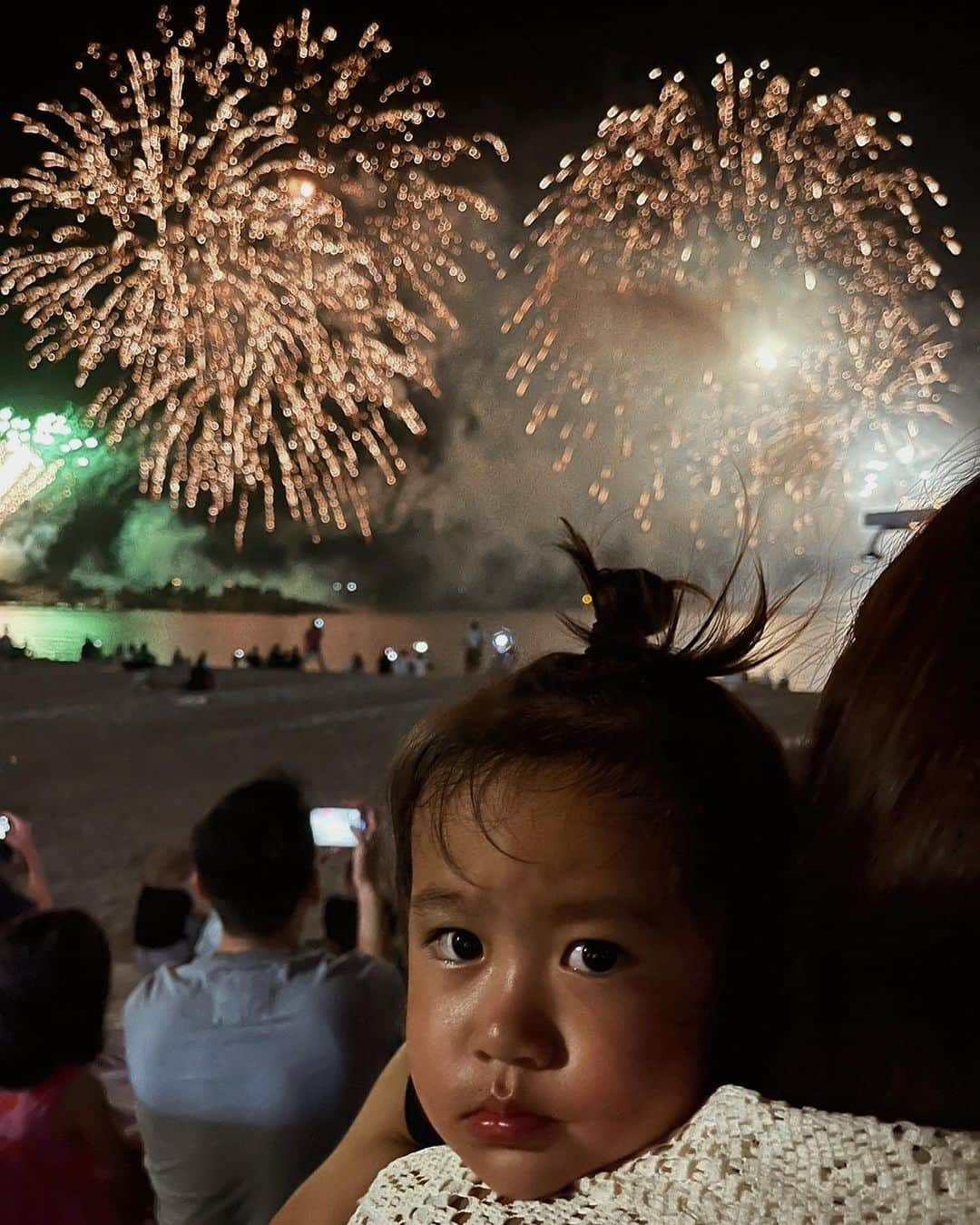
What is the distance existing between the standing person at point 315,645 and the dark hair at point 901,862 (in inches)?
304

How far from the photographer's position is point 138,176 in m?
5.26

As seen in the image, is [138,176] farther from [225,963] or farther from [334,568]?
[225,963]

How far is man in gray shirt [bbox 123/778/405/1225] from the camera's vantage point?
1346 mm

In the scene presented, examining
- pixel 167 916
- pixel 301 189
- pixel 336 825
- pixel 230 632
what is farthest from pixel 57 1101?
pixel 230 632

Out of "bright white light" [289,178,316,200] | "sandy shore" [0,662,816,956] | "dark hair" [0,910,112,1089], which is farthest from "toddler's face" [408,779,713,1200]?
"bright white light" [289,178,316,200]

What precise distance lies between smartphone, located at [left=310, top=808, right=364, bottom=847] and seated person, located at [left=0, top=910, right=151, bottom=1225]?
1.97 ft

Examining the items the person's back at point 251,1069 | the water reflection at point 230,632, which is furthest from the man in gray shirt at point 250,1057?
the water reflection at point 230,632

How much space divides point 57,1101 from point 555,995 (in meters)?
1.09

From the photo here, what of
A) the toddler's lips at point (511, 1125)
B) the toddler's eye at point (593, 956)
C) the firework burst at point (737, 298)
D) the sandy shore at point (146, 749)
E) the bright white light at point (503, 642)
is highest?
the firework burst at point (737, 298)

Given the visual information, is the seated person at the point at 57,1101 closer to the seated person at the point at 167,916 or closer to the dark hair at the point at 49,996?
the dark hair at the point at 49,996

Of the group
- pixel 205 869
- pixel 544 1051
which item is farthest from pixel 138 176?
pixel 544 1051

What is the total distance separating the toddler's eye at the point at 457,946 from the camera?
55 centimetres

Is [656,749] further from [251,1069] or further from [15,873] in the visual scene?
[15,873]

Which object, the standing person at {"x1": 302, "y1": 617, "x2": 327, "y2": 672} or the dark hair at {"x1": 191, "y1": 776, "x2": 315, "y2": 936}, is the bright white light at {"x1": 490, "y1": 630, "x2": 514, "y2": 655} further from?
the standing person at {"x1": 302, "y1": 617, "x2": 327, "y2": 672}
